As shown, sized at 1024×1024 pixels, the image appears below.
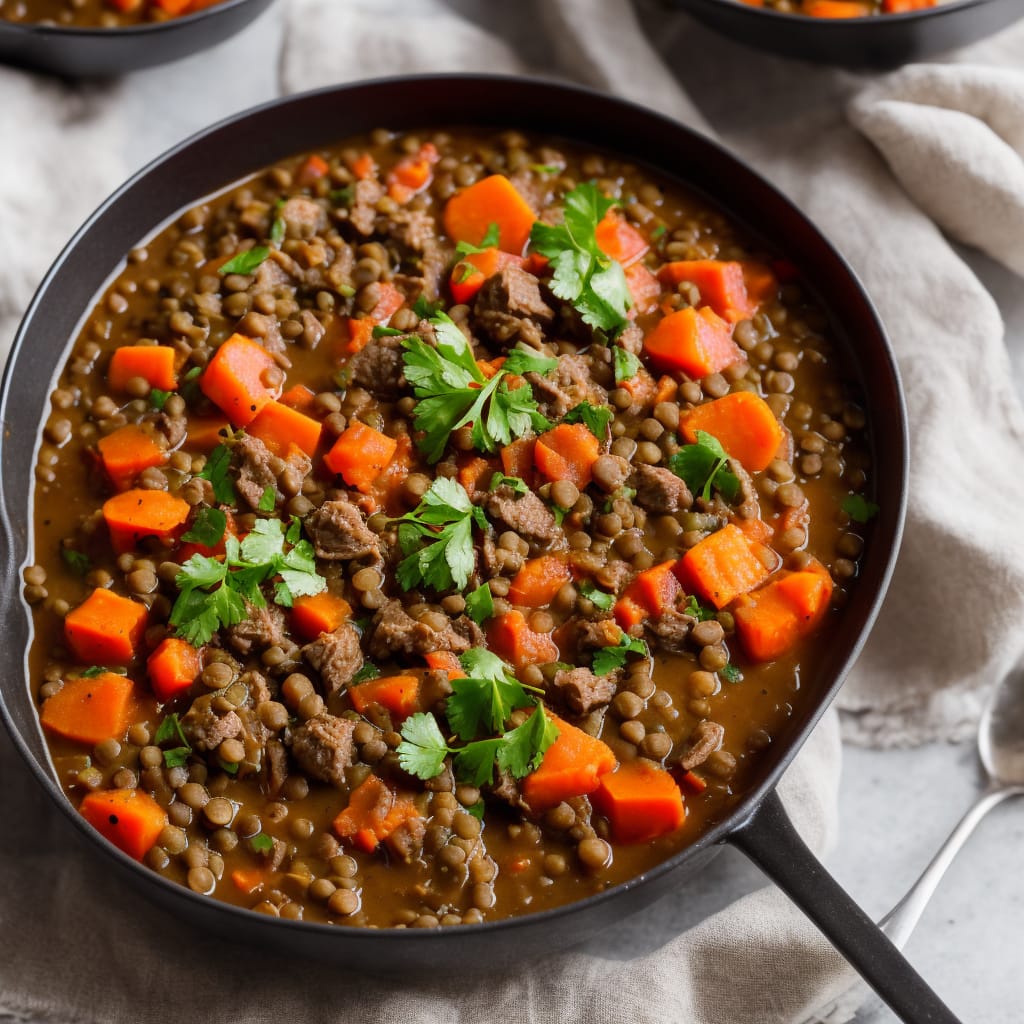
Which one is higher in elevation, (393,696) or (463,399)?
(463,399)

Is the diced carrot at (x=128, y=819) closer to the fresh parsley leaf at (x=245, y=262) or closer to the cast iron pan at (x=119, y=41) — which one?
the fresh parsley leaf at (x=245, y=262)

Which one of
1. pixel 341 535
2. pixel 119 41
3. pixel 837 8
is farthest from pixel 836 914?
pixel 119 41

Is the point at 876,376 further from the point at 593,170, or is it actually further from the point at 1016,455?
the point at 593,170

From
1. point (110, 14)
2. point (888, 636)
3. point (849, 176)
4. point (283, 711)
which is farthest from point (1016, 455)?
point (110, 14)

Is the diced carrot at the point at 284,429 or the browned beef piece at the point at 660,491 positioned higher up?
the browned beef piece at the point at 660,491

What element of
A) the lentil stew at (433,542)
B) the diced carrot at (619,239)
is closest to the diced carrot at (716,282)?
the lentil stew at (433,542)

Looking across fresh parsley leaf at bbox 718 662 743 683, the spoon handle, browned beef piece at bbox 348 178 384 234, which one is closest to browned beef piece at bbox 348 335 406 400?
browned beef piece at bbox 348 178 384 234

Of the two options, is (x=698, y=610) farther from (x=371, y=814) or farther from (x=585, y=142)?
(x=585, y=142)
